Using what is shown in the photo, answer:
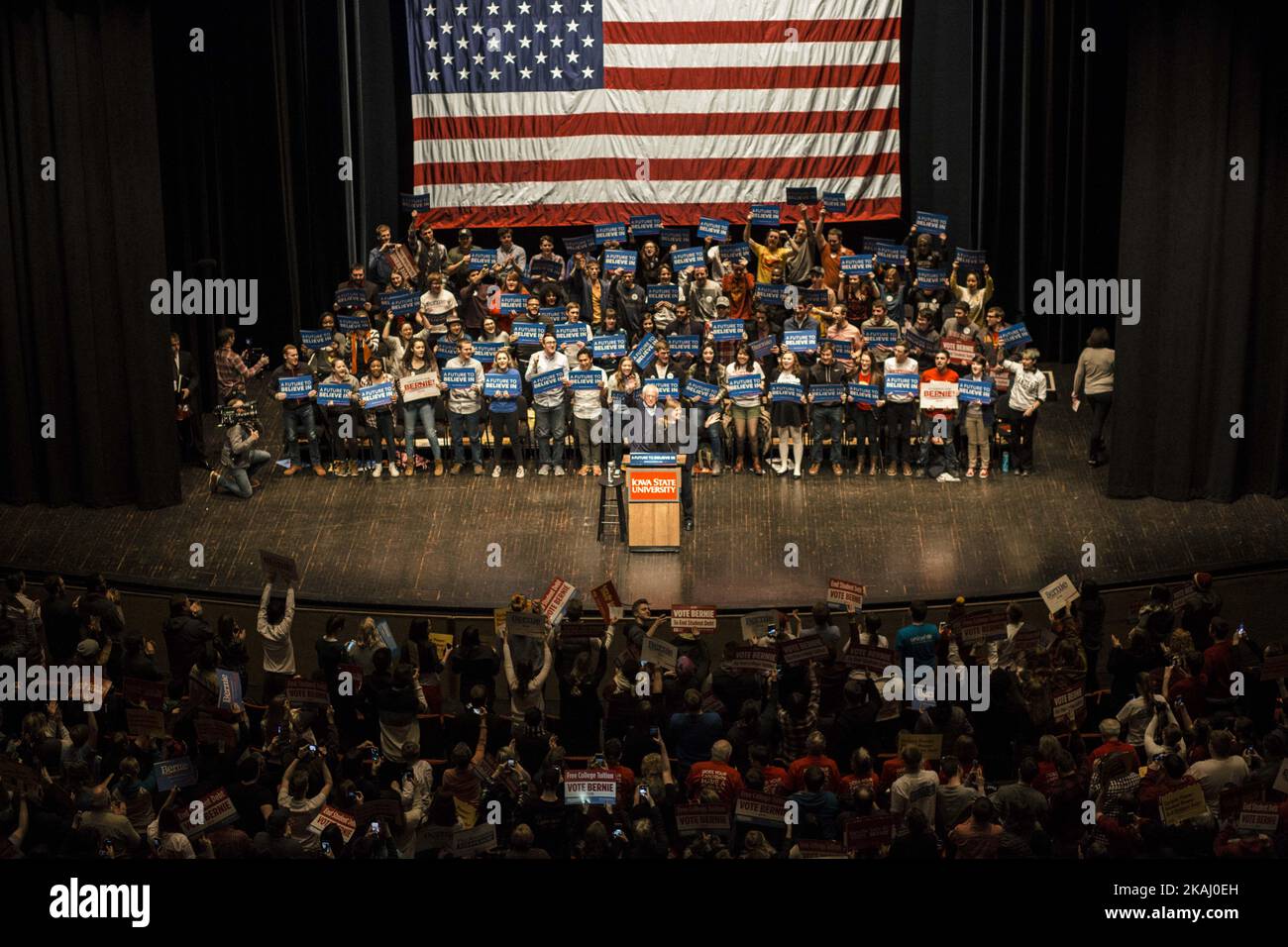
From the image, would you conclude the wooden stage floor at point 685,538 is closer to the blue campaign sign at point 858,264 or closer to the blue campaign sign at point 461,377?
the blue campaign sign at point 461,377

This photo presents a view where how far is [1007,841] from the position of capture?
8.28 m

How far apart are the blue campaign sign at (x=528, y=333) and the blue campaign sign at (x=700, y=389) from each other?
6.24 ft

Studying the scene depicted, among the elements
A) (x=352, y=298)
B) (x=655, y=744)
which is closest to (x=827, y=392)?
(x=352, y=298)

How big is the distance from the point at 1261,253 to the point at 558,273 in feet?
25.2

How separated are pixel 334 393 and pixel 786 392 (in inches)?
177

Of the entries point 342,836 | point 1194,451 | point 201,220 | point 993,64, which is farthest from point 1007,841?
point 993,64

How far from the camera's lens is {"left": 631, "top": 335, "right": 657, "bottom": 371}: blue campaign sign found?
17094 millimetres

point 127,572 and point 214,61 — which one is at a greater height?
point 214,61

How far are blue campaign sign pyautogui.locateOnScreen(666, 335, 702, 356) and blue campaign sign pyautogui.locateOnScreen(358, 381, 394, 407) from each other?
283 centimetres

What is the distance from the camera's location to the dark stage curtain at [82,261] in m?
16.2

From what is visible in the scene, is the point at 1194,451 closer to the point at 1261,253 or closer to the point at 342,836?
the point at 1261,253

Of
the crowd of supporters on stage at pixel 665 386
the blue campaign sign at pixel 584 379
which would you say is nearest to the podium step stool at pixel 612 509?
the crowd of supporters on stage at pixel 665 386

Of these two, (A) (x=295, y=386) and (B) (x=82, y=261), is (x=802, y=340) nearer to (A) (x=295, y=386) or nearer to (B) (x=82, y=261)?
(A) (x=295, y=386)

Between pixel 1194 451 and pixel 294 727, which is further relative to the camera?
pixel 1194 451
